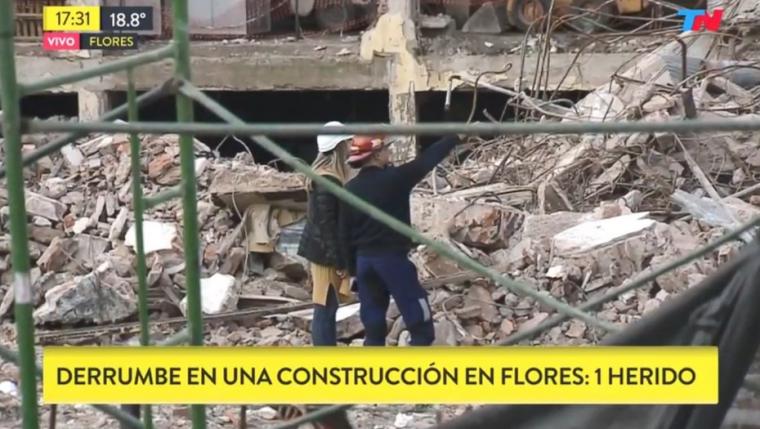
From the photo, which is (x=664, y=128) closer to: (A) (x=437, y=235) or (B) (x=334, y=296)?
(B) (x=334, y=296)

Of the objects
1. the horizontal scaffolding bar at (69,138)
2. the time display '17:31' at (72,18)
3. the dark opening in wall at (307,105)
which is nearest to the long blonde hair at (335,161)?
the horizontal scaffolding bar at (69,138)

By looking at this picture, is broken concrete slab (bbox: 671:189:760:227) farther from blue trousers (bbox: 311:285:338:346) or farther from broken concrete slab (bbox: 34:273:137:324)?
broken concrete slab (bbox: 34:273:137:324)

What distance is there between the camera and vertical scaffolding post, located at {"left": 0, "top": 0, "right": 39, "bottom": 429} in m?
2.80

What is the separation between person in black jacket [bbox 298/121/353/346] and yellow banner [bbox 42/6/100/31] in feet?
15.1

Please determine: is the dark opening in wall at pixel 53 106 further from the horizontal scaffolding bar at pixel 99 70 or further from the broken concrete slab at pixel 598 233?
the horizontal scaffolding bar at pixel 99 70

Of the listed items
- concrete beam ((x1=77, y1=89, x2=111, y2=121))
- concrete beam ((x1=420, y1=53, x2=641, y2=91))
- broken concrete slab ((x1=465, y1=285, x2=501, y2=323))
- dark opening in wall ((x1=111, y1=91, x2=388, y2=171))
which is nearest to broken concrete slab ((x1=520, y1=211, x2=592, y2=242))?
broken concrete slab ((x1=465, y1=285, x2=501, y2=323))

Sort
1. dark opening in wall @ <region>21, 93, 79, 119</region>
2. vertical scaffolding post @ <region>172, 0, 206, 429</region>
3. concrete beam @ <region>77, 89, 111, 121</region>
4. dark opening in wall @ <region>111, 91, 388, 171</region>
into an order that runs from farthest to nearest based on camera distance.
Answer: dark opening in wall @ <region>21, 93, 79, 119</region> < dark opening in wall @ <region>111, 91, 388, 171</region> < concrete beam @ <region>77, 89, 111, 121</region> < vertical scaffolding post @ <region>172, 0, 206, 429</region>

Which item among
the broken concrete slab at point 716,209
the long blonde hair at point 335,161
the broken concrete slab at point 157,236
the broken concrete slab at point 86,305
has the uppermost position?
the long blonde hair at point 335,161

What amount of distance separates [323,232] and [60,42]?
9068 millimetres

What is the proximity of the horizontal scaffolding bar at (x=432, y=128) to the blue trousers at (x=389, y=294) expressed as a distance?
345 cm

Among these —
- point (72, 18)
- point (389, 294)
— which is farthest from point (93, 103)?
point (389, 294)

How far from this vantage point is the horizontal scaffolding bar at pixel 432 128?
2.54 m

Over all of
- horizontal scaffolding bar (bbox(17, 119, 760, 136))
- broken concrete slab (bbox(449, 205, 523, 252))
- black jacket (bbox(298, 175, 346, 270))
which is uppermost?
horizontal scaffolding bar (bbox(17, 119, 760, 136))

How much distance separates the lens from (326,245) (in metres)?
6.23
